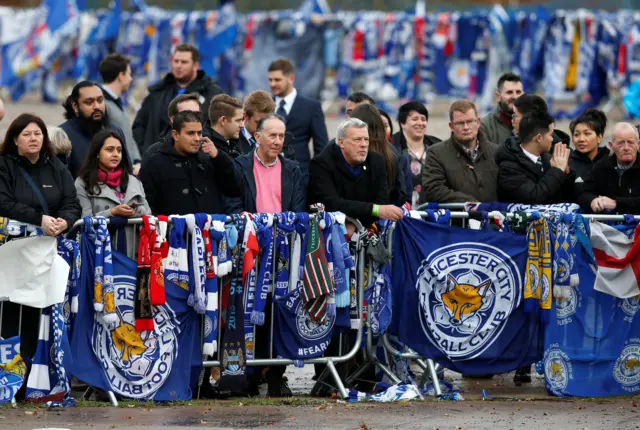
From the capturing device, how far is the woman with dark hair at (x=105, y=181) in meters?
10.3

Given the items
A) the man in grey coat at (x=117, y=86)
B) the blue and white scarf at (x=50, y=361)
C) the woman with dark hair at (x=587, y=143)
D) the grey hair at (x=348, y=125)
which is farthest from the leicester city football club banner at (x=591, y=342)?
the man in grey coat at (x=117, y=86)

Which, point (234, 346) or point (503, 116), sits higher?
point (503, 116)

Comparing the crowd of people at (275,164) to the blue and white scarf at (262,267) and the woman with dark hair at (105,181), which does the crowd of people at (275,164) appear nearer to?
the woman with dark hair at (105,181)

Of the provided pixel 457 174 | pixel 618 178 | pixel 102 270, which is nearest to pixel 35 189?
pixel 102 270

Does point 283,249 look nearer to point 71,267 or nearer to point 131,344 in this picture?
point 131,344

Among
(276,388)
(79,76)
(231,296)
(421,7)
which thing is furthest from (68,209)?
(421,7)

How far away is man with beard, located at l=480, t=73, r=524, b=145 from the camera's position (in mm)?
13438

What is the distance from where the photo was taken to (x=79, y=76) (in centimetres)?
3012

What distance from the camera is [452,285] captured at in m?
10.8

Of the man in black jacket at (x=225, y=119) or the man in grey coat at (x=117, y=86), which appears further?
the man in grey coat at (x=117, y=86)

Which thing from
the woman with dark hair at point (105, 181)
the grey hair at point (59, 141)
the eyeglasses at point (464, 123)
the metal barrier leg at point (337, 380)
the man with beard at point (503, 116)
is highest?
the man with beard at point (503, 116)

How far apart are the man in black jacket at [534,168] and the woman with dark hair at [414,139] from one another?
126cm

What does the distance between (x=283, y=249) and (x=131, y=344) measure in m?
1.34

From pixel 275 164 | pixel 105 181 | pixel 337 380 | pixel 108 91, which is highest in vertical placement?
pixel 108 91
